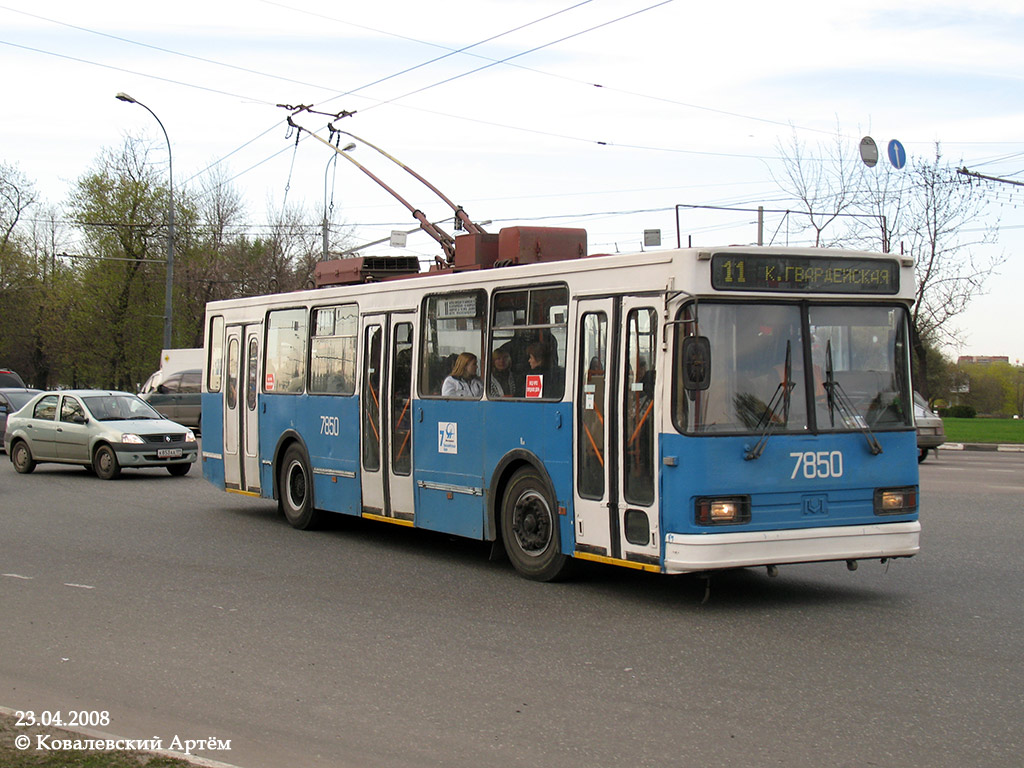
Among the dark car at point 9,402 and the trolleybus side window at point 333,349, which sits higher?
the trolleybus side window at point 333,349

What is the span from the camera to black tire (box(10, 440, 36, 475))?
22.3 m

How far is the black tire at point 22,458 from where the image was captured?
73.3 feet

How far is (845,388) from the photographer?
9.08 metres

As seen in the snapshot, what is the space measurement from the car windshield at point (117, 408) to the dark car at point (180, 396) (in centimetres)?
1549

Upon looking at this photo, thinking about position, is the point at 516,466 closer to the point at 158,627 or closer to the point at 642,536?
the point at 642,536

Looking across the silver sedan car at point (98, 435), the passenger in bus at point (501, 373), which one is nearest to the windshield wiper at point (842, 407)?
the passenger in bus at point (501, 373)

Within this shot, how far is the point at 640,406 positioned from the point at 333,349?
5395mm

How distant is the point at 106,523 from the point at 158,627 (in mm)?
6640

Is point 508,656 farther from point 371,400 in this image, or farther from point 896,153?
point 896,153

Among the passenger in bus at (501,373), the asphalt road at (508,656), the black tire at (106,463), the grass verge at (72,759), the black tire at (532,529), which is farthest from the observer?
the black tire at (106,463)

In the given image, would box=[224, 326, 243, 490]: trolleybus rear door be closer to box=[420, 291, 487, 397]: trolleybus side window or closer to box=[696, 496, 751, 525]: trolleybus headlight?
box=[420, 291, 487, 397]: trolleybus side window

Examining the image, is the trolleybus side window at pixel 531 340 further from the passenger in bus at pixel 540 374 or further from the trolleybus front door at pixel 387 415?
the trolleybus front door at pixel 387 415

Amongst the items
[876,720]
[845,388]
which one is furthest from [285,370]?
[876,720]

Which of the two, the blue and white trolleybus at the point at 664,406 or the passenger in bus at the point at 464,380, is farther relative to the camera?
the passenger in bus at the point at 464,380
